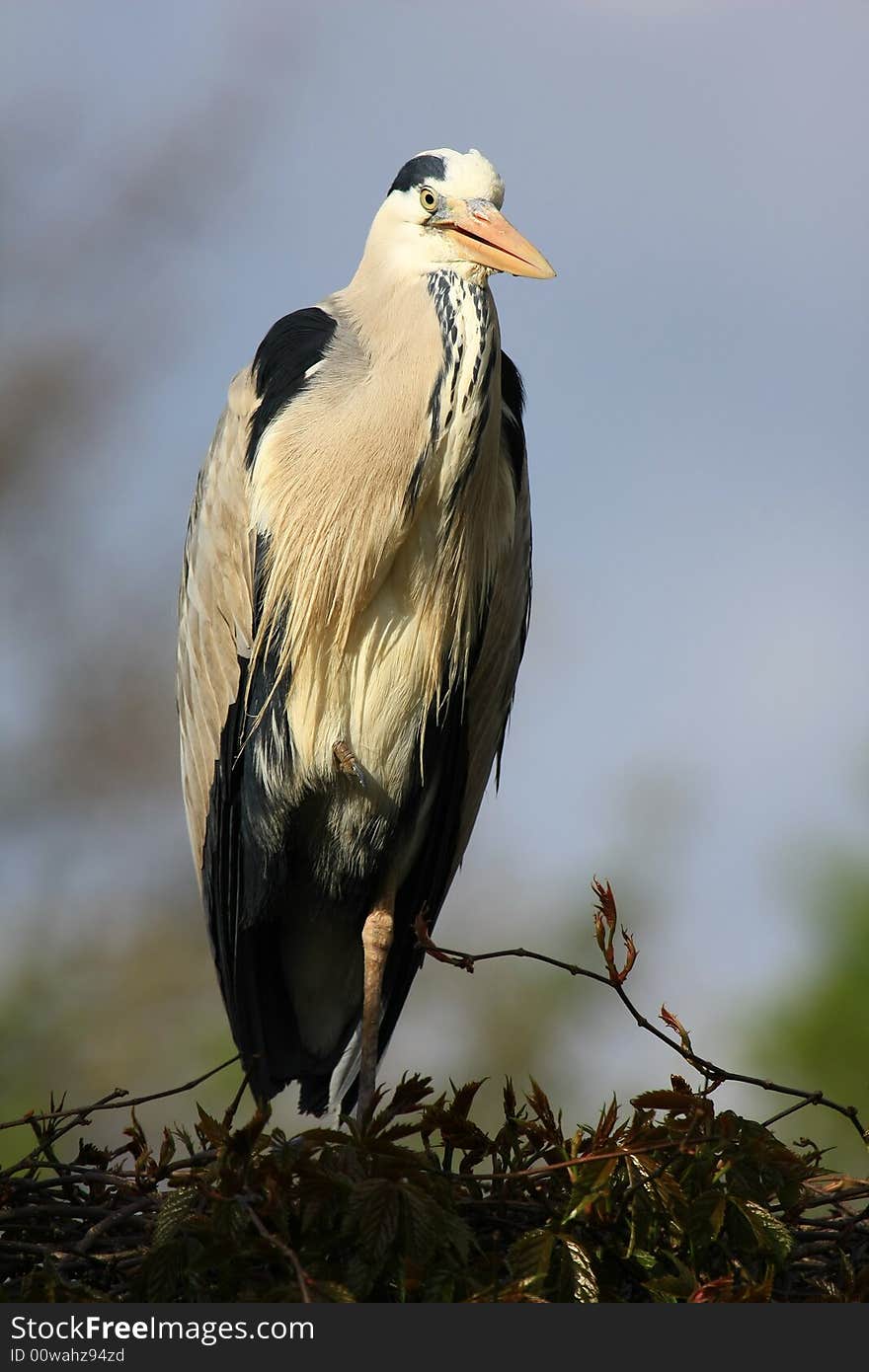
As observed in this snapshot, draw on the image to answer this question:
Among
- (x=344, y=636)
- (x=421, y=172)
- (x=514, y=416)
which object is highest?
(x=421, y=172)

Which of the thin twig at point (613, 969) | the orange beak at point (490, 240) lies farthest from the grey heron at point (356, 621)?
the thin twig at point (613, 969)

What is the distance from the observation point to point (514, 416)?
2.99 meters

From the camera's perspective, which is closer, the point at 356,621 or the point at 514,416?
the point at 356,621

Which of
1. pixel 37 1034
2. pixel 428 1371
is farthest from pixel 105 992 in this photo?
pixel 428 1371

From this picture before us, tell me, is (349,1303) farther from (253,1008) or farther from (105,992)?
(105,992)

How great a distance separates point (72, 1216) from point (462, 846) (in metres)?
1.27

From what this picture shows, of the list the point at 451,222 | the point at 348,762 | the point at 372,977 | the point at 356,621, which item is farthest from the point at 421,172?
the point at 372,977

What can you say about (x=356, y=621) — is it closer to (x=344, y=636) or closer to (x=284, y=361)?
(x=344, y=636)

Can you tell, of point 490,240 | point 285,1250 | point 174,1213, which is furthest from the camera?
point 490,240

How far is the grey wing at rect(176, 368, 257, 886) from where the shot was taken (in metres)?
2.90

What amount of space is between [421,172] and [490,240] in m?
0.25

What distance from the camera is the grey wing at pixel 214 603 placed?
290 cm

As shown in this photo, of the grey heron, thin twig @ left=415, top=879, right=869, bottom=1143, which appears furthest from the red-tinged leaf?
the grey heron

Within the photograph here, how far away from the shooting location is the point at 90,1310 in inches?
71.4
